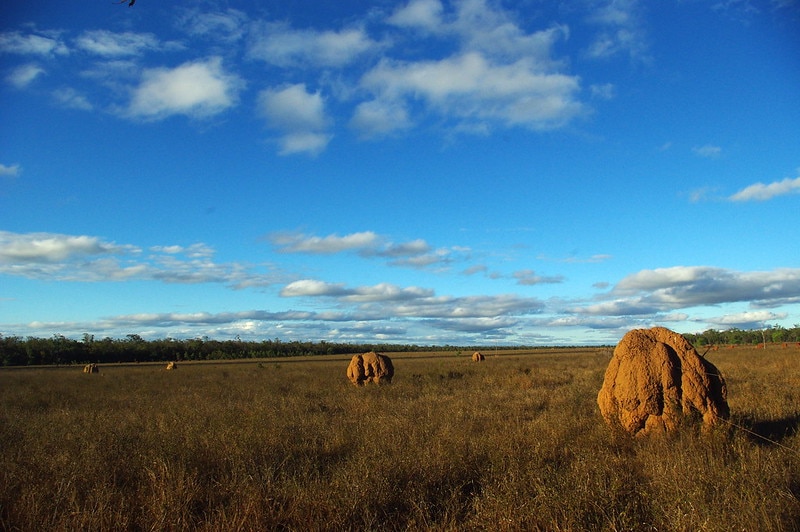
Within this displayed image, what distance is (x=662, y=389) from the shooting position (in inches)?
321

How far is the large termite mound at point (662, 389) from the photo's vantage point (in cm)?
794

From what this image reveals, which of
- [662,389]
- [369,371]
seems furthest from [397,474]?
[369,371]

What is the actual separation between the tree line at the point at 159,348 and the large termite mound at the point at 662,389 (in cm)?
7093

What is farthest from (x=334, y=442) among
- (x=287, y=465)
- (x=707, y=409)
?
(x=707, y=409)

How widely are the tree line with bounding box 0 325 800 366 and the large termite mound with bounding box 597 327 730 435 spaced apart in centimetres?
7093

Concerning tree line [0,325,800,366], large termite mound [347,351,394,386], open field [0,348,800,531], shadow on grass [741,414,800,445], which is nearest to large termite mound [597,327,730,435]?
open field [0,348,800,531]

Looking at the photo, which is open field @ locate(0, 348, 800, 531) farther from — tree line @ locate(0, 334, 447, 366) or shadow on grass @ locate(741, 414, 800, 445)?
tree line @ locate(0, 334, 447, 366)

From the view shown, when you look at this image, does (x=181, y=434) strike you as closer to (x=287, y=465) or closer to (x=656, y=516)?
(x=287, y=465)

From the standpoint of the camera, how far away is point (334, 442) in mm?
7594

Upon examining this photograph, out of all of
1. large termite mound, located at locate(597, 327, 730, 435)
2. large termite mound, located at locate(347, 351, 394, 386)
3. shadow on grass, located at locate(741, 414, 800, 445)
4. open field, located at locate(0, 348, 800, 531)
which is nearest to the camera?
open field, located at locate(0, 348, 800, 531)

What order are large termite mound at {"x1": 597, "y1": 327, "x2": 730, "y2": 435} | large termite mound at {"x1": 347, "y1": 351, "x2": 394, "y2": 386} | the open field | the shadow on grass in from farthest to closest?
large termite mound at {"x1": 347, "y1": 351, "x2": 394, "y2": 386} < large termite mound at {"x1": 597, "y1": 327, "x2": 730, "y2": 435} < the shadow on grass < the open field

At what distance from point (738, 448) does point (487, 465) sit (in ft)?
11.1

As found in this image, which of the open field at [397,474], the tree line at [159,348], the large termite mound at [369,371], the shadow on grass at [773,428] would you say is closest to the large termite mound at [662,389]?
the open field at [397,474]

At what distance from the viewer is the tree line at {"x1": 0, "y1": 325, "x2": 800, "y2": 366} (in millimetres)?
69625
